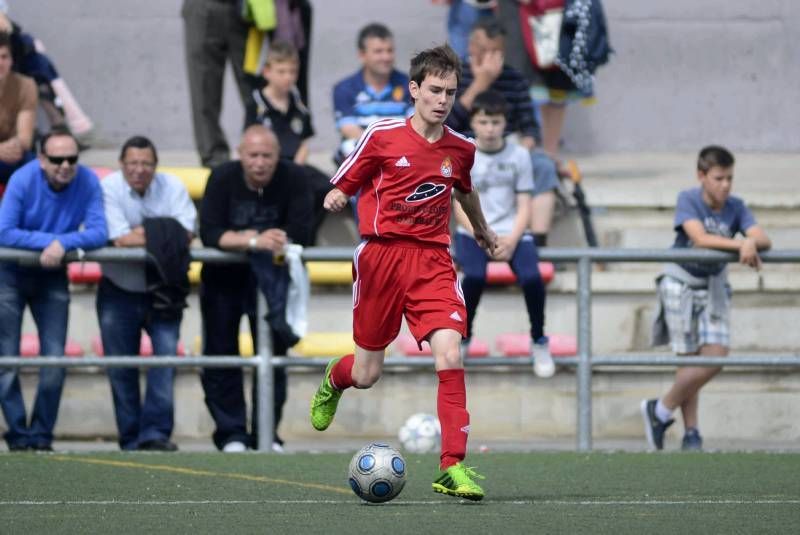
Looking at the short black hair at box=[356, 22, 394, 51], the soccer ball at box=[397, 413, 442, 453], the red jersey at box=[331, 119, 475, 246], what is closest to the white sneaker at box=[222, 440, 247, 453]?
the soccer ball at box=[397, 413, 442, 453]

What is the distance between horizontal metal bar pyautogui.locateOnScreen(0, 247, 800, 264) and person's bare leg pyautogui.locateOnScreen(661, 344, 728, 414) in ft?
1.94

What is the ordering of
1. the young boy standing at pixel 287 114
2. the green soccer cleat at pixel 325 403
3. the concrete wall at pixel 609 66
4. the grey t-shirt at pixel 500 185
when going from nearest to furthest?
the green soccer cleat at pixel 325 403, the grey t-shirt at pixel 500 185, the young boy standing at pixel 287 114, the concrete wall at pixel 609 66

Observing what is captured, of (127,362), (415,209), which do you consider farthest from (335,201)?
(127,362)

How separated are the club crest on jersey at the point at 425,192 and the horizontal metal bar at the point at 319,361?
207 cm

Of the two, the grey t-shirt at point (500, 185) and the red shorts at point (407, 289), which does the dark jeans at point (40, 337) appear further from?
the red shorts at point (407, 289)

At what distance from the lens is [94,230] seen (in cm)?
974

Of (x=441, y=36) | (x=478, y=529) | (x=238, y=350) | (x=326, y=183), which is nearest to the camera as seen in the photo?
(x=478, y=529)

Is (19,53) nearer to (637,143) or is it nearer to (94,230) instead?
(94,230)

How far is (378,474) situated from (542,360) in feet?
9.60

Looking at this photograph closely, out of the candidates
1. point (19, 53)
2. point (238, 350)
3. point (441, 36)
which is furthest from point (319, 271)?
point (441, 36)

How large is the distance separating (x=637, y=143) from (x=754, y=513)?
9408 mm

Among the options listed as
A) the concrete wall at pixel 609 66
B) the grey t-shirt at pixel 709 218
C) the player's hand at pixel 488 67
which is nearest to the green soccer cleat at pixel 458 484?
the grey t-shirt at pixel 709 218

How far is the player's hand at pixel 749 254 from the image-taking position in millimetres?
9805

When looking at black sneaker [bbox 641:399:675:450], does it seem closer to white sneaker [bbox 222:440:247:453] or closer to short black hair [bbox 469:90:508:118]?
short black hair [bbox 469:90:508:118]
